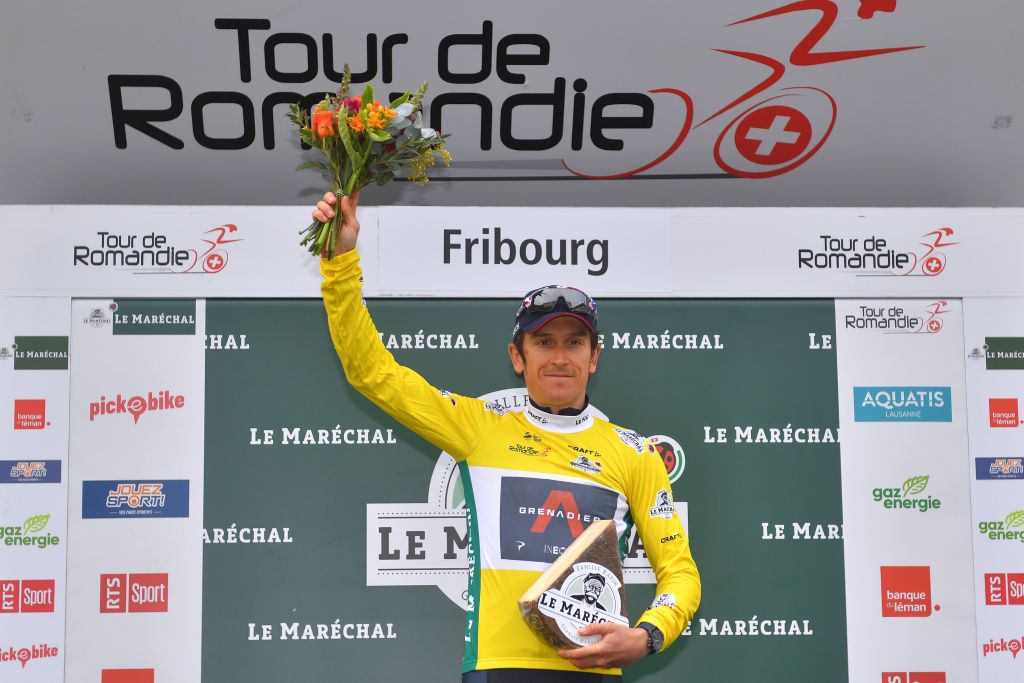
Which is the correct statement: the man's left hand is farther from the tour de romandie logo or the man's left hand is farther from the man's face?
the tour de romandie logo

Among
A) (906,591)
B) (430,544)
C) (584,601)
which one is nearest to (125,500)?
(430,544)

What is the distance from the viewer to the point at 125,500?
3346 millimetres

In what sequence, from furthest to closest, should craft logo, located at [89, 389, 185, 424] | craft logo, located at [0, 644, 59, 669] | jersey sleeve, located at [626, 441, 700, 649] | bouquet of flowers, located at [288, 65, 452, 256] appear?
craft logo, located at [89, 389, 185, 424], craft logo, located at [0, 644, 59, 669], bouquet of flowers, located at [288, 65, 452, 256], jersey sleeve, located at [626, 441, 700, 649]

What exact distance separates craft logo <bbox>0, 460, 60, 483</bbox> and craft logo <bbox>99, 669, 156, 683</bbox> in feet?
2.14

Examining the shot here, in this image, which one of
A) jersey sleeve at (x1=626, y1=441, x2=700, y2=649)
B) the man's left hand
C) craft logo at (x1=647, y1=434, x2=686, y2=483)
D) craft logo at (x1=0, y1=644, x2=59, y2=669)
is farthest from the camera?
craft logo at (x1=647, y1=434, x2=686, y2=483)

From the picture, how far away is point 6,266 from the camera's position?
11.0 feet

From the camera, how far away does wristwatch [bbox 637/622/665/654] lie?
2.36 m

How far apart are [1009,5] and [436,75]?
6.40 feet

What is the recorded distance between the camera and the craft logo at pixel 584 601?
7.47 ft

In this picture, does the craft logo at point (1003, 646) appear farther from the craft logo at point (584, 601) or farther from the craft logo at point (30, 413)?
the craft logo at point (30, 413)

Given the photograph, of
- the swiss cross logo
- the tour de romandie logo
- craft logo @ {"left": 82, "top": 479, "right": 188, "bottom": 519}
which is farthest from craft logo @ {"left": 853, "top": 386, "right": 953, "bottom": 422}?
craft logo @ {"left": 82, "top": 479, "right": 188, "bottom": 519}

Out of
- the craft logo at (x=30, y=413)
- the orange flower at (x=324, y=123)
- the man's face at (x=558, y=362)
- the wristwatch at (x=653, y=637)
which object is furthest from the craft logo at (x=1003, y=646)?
the craft logo at (x=30, y=413)

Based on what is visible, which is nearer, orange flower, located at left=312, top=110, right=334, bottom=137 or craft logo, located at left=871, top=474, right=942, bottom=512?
orange flower, located at left=312, top=110, right=334, bottom=137

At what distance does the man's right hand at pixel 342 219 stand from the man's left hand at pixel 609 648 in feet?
3.54
